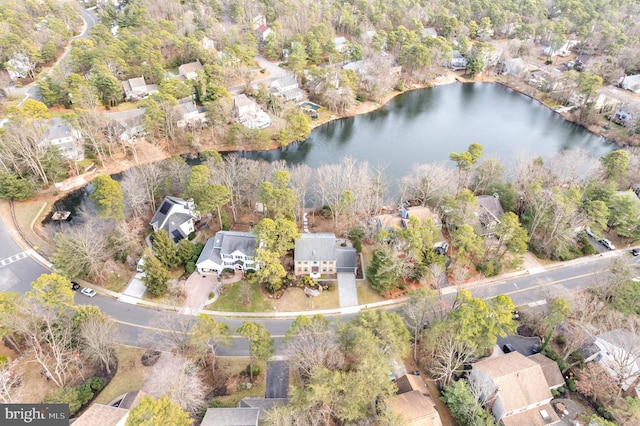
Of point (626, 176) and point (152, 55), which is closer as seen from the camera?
point (626, 176)

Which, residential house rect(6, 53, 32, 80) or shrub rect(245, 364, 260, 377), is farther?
residential house rect(6, 53, 32, 80)

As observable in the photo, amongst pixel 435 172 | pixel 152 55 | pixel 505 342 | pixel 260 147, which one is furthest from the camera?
pixel 152 55

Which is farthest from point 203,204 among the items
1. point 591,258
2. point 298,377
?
point 591,258

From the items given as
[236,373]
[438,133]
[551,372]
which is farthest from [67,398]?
[438,133]

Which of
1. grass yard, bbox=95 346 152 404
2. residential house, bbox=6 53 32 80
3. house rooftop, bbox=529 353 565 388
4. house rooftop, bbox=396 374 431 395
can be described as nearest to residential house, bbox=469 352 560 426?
house rooftop, bbox=529 353 565 388

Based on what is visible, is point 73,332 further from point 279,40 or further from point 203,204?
point 279,40

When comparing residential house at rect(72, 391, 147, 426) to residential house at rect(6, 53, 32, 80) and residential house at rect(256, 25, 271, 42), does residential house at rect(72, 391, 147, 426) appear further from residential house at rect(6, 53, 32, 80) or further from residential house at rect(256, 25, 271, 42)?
residential house at rect(256, 25, 271, 42)

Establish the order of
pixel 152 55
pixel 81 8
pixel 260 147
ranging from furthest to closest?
pixel 81 8
pixel 152 55
pixel 260 147
